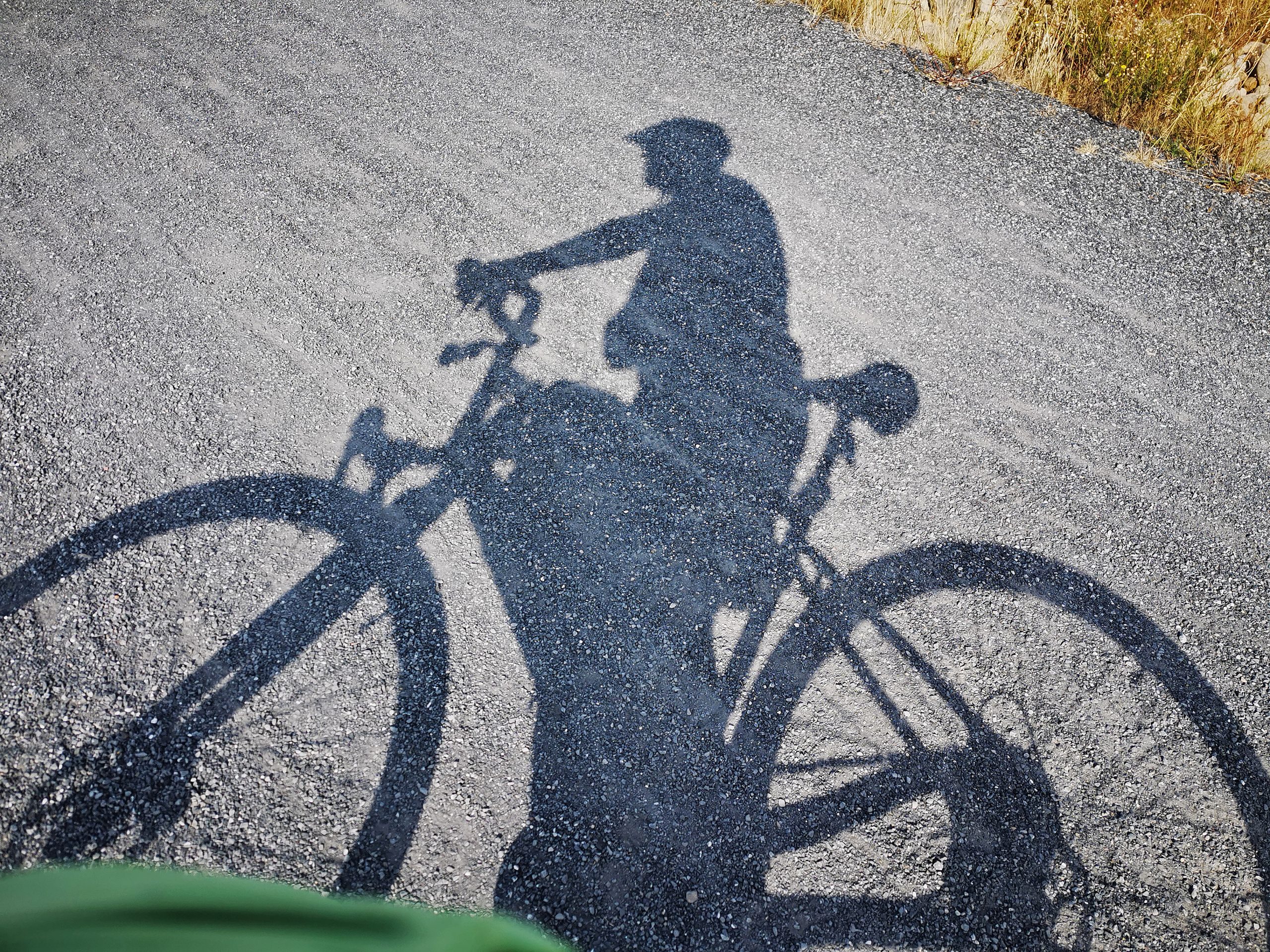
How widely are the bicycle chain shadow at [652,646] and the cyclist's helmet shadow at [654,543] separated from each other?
1 cm

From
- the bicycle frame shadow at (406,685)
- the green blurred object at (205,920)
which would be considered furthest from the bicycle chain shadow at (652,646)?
the green blurred object at (205,920)

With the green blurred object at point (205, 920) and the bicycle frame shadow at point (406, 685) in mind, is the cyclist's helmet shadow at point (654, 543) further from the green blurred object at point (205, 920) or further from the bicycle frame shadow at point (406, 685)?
the green blurred object at point (205, 920)

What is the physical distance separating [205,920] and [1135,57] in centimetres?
794

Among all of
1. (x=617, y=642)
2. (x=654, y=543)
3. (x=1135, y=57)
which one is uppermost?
(x=1135, y=57)

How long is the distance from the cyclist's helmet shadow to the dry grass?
3012mm

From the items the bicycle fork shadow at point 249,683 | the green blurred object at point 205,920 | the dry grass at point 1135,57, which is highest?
the dry grass at point 1135,57

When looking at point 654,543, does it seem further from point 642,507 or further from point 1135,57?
point 1135,57

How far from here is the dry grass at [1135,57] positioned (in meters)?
5.73

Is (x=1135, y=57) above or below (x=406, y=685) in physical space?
above

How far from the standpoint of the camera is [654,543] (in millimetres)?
3814

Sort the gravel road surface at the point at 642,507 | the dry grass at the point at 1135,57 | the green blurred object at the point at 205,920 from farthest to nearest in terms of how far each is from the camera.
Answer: the dry grass at the point at 1135,57 < the gravel road surface at the point at 642,507 < the green blurred object at the point at 205,920

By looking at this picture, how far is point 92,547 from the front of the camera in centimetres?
369

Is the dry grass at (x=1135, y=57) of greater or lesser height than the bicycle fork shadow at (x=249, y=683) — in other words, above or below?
above

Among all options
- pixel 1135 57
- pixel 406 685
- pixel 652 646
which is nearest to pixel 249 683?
pixel 406 685
